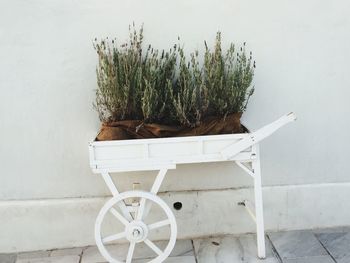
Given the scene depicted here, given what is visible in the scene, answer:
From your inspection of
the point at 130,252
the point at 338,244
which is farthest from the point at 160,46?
the point at 338,244

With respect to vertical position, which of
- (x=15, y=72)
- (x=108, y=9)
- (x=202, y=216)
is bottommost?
(x=202, y=216)

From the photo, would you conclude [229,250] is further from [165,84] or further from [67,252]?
[165,84]

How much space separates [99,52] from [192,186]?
48.8 inches

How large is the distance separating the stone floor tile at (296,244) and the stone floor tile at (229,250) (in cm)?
8

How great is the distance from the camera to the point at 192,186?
3316mm

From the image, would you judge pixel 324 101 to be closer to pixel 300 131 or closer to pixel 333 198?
pixel 300 131

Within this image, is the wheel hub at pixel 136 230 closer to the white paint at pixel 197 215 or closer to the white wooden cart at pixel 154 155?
the white wooden cart at pixel 154 155

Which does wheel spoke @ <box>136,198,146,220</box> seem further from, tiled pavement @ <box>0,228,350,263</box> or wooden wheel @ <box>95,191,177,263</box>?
tiled pavement @ <box>0,228,350,263</box>

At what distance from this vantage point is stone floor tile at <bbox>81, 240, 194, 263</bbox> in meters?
3.15

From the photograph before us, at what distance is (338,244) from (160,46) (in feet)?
6.61

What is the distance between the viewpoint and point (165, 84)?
9.70 feet

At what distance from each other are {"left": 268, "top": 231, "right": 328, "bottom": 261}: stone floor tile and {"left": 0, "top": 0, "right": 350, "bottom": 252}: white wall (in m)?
0.08

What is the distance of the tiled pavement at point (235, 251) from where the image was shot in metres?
3.09

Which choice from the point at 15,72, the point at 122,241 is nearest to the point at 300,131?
the point at 122,241
